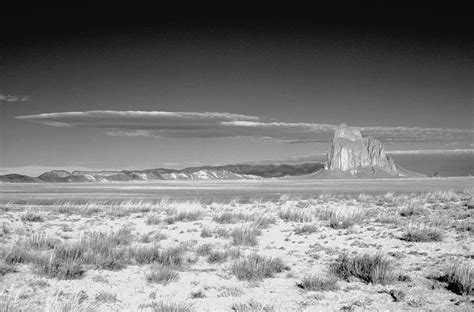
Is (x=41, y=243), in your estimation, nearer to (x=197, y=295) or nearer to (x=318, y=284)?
(x=197, y=295)

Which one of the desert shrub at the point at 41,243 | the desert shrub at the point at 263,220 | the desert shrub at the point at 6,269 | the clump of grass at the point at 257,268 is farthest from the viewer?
the desert shrub at the point at 263,220

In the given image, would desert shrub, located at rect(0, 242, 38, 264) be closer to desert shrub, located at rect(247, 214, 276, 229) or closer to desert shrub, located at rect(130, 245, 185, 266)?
desert shrub, located at rect(130, 245, 185, 266)

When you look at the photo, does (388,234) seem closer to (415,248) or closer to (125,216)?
(415,248)

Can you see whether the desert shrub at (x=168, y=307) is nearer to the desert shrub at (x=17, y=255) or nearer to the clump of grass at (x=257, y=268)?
the clump of grass at (x=257, y=268)

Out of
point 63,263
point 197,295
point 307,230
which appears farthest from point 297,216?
point 197,295

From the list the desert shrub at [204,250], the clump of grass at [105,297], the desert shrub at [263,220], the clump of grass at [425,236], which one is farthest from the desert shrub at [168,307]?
the desert shrub at [263,220]

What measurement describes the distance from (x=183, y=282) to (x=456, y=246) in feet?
26.5

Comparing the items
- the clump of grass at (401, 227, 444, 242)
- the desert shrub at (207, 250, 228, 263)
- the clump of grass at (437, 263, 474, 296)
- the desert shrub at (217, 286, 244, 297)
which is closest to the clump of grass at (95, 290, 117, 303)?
the desert shrub at (217, 286, 244, 297)

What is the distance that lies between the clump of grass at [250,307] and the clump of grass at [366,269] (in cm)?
262

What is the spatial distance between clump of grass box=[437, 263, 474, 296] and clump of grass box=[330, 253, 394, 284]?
3.50ft

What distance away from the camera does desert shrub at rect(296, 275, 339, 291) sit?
8820 millimetres

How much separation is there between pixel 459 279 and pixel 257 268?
12.8 feet

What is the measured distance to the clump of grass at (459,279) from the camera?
8383mm

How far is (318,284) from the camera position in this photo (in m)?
8.89
